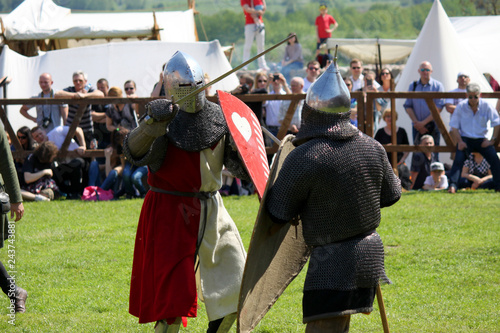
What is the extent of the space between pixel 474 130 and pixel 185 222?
20.5 feet

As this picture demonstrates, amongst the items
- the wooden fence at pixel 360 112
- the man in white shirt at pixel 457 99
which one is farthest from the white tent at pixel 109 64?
the man in white shirt at pixel 457 99

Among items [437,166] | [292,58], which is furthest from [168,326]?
[292,58]

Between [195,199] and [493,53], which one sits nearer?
[195,199]

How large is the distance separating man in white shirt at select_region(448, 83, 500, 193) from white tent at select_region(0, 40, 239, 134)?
343cm

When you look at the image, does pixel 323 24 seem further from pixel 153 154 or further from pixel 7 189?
pixel 153 154

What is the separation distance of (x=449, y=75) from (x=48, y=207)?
6187mm

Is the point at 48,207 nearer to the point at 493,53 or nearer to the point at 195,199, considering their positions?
the point at 195,199

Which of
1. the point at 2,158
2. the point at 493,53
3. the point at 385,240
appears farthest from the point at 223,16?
the point at 2,158

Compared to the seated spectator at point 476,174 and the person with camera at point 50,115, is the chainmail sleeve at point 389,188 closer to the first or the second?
the seated spectator at point 476,174

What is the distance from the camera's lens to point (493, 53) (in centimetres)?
1303

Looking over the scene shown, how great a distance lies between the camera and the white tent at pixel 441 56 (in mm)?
11422

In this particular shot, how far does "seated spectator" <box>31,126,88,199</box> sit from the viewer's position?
9.55 meters

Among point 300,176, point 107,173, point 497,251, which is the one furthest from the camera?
point 107,173

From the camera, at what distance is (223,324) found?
408 cm
